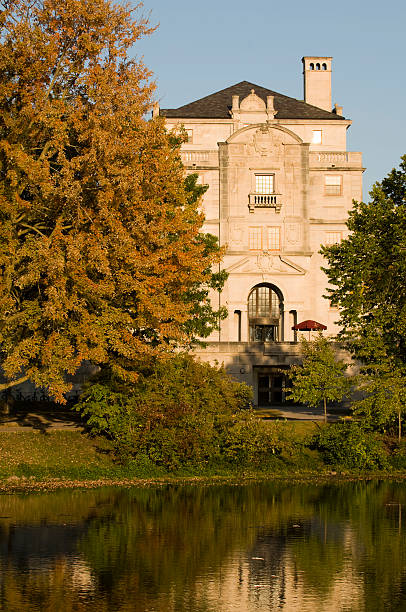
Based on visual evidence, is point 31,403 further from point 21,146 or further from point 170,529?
point 170,529

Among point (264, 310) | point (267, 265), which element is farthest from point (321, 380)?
point (264, 310)

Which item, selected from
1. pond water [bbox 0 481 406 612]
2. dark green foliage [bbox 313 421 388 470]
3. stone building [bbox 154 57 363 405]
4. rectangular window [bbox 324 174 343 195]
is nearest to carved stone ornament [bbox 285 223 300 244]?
stone building [bbox 154 57 363 405]

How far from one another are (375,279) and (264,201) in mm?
27985

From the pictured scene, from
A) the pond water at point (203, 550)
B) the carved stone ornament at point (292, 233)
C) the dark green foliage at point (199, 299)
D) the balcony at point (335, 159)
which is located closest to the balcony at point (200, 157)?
the carved stone ornament at point (292, 233)

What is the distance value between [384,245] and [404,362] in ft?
17.2

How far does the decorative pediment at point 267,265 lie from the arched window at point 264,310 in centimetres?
144

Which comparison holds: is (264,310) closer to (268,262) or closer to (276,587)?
(268,262)

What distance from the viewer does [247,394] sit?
125ft

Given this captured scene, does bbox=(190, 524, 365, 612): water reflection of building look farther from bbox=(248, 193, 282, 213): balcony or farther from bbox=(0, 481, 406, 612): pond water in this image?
bbox=(248, 193, 282, 213): balcony

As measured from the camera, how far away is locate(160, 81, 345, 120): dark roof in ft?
239

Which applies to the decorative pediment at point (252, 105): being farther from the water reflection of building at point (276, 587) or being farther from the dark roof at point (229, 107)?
the water reflection of building at point (276, 587)

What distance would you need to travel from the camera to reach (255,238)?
219ft

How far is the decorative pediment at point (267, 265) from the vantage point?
65.9m

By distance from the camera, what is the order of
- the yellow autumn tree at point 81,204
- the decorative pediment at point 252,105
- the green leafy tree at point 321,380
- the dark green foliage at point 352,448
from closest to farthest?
the yellow autumn tree at point 81,204, the dark green foliage at point 352,448, the green leafy tree at point 321,380, the decorative pediment at point 252,105
